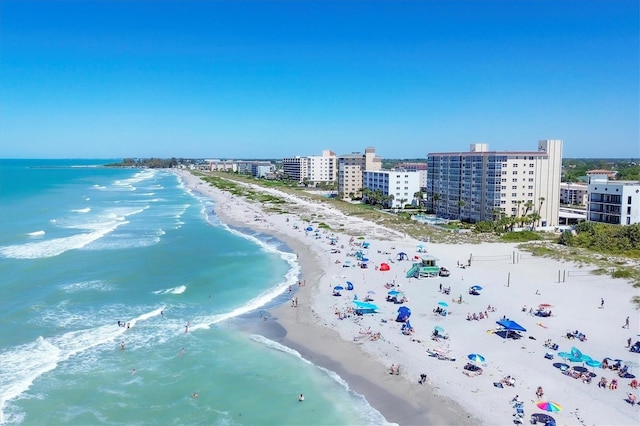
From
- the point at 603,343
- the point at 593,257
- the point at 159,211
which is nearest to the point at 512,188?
the point at 593,257

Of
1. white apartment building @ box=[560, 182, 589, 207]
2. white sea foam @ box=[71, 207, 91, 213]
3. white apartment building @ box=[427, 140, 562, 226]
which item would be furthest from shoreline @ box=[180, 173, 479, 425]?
white apartment building @ box=[560, 182, 589, 207]

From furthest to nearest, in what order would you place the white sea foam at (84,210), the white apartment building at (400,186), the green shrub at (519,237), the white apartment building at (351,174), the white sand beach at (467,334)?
the white apartment building at (351,174), the white apartment building at (400,186), the white sea foam at (84,210), the green shrub at (519,237), the white sand beach at (467,334)

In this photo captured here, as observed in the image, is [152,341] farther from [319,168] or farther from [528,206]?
[319,168]

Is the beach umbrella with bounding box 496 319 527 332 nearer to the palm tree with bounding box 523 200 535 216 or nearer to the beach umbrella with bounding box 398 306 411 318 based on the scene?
the beach umbrella with bounding box 398 306 411 318

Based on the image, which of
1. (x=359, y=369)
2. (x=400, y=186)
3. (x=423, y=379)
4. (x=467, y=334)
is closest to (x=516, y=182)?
(x=400, y=186)

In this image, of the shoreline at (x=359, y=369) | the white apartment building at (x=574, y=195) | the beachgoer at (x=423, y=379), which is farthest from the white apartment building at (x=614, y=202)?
the beachgoer at (x=423, y=379)

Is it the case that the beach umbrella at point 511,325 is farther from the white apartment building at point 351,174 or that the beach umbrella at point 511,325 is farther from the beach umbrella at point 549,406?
the white apartment building at point 351,174
